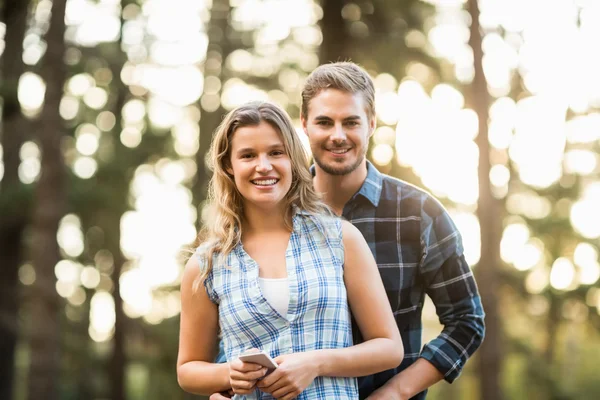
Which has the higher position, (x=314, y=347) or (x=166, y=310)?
(x=314, y=347)

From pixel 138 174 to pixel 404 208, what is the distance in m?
14.5

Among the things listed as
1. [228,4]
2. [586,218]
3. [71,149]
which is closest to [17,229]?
[71,149]

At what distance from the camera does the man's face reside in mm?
3270

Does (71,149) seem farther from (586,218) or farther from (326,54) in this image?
(586,218)

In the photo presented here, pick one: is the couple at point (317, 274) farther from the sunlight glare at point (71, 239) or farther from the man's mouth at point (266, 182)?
the sunlight glare at point (71, 239)

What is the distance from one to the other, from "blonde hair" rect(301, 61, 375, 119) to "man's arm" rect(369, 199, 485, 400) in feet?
1.87

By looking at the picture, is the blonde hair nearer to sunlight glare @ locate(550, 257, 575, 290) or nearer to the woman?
the woman

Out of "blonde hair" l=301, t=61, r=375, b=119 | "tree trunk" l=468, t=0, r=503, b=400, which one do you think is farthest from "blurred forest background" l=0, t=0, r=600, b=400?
"blonde hair" l=301, t=61, r=375, b=119

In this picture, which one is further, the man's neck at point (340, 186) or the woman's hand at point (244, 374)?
the man's neck at point (340, 186)

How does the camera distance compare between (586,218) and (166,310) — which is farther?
(166,310)

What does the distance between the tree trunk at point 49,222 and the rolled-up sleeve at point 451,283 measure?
7357 millimetres

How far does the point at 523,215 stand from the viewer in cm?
1684

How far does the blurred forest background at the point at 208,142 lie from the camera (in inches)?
385

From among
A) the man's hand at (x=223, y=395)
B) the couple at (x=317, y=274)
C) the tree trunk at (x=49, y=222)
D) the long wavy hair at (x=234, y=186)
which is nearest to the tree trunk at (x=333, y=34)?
the tree trunk at (x=49, y=222)
